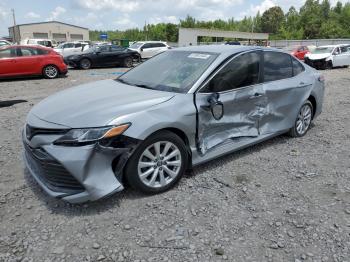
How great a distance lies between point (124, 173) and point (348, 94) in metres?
8.93

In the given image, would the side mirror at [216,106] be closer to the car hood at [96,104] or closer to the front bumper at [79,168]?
the car hood at [96,104]

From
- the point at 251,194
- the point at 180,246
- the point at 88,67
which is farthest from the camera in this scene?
the point at 88,67

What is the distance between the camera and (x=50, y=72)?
13.5m

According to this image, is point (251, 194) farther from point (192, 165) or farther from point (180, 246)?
point (180, 246)

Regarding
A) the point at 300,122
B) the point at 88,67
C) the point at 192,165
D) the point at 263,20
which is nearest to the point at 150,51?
the point at 88,67

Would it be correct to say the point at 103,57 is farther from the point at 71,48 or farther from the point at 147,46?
the point at 71,48

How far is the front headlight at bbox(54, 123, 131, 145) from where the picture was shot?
119 inches

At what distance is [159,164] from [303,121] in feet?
10.4

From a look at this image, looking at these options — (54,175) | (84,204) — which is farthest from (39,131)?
(84,204)

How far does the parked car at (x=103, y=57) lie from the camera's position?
17688 millimetres

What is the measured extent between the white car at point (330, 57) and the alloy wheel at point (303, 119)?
15.2 metres

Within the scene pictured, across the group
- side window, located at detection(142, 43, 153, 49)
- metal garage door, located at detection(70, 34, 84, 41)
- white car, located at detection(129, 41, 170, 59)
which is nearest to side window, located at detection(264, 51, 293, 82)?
white car, located at detection(129, 41, 170, 59)

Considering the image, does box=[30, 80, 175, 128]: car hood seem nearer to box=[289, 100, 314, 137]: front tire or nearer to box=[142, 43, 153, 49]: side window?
box=[289, 100, 314, 137]: front tire

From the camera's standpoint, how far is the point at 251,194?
368cm
